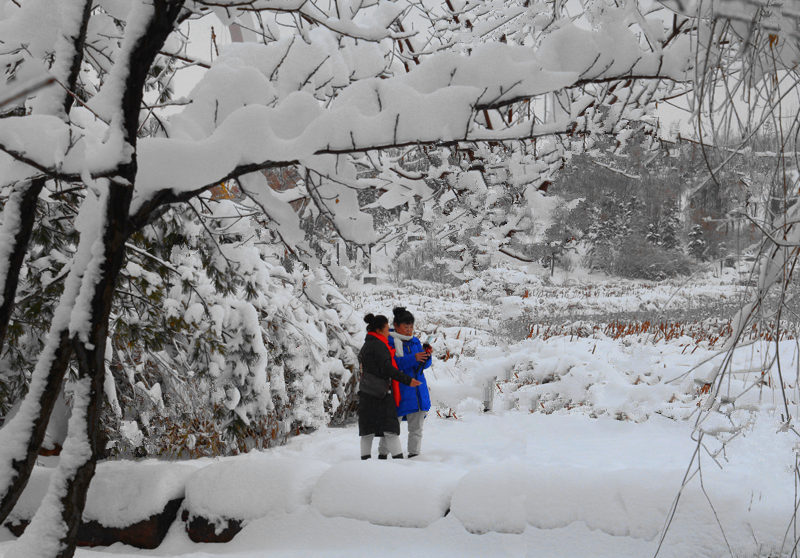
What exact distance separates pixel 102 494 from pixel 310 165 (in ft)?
8.26

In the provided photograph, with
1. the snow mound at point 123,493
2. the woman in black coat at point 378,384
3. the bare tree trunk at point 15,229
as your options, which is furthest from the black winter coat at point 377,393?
the bare tree trunk at point 15,229

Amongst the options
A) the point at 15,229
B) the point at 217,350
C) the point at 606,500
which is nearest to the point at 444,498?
the point at 606,500

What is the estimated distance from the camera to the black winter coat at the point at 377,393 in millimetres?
4621

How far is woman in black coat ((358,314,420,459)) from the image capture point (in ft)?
15.1

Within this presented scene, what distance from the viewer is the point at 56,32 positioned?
2.12 metres

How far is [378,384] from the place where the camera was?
465cm

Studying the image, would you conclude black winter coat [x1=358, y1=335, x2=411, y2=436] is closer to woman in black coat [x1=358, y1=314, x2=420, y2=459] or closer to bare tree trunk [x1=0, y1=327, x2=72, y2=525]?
woman in black coat [x1=358, y1=314, x2=420, y2=459]

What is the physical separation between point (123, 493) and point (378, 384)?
1944 millimetres

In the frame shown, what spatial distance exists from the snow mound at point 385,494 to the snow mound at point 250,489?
0.42 ft

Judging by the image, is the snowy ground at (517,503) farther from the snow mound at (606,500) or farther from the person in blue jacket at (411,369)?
the person in blue jacket at (411,369)

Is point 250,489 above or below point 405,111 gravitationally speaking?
below

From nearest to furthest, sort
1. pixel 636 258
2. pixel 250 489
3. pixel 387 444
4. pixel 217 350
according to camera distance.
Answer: pixel 250 489 → pixel 217 350 → pixel 387 444 → pixel 636 258

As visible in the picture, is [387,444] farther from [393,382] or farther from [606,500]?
[606,500]

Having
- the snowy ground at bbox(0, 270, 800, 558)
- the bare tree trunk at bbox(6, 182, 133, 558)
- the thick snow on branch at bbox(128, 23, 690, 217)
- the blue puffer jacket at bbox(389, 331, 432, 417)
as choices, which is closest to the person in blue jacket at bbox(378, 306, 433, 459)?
the blue puffer jacket at bbox(389, 331, 432, 417)
